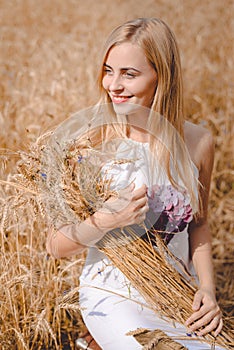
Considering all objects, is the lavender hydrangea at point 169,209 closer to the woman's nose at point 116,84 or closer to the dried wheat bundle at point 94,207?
the dried wheat bundle at point 94,207

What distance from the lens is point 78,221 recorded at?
57.3 inches

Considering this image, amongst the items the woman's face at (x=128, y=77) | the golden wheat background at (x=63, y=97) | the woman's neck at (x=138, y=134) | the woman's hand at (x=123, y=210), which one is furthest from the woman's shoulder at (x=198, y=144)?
the golden wheat background at (x=63, y=97)

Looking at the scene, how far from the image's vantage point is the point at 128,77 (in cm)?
157

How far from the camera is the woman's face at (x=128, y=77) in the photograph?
1559 millimetres

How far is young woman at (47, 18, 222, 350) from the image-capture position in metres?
1.49

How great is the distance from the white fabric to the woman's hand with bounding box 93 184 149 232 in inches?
2.7

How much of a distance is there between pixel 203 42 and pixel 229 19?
36cm

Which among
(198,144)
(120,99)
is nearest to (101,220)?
(120,99)

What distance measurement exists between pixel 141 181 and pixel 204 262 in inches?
13.7

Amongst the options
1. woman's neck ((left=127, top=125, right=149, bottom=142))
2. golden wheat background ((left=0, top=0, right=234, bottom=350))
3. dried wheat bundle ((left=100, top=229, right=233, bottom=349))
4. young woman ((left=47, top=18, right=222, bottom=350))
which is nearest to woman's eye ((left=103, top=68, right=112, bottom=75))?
young woman ((left=47, top=18, right=222, bottom=350))

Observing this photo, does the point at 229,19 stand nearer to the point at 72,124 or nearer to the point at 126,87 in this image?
the point at 72,124

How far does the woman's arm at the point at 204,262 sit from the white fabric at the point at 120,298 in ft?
0.14

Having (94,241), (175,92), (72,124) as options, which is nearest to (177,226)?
(94,241)

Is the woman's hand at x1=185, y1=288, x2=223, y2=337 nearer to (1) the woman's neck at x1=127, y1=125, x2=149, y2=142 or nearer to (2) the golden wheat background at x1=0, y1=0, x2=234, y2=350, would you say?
(2) the golden wheat background at x1=0, y1=0, x2=234, y2=350
